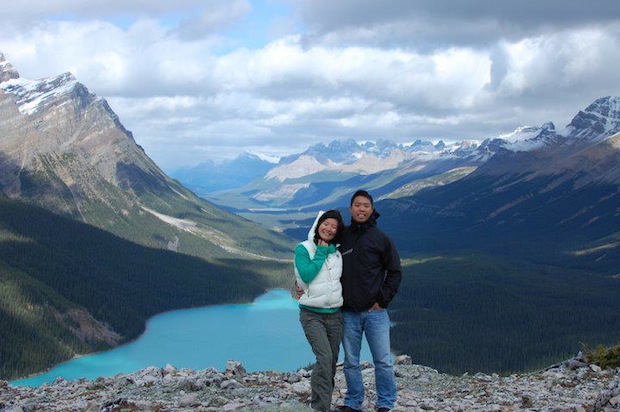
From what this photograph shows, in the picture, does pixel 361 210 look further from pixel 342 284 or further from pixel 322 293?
pixel 322 293

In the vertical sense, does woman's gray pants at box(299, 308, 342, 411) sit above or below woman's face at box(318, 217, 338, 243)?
below

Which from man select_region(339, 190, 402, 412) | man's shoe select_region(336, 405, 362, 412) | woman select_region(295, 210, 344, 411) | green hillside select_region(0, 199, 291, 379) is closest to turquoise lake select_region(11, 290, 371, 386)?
green hillside select_region(0, 199, 291, 379)

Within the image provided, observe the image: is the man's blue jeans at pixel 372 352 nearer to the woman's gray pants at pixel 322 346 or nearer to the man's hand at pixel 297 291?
the woman's gray pants at pixel 322 346

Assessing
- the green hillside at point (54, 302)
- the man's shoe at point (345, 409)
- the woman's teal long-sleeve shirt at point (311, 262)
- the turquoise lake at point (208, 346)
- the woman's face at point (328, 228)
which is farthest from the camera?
the green hillside at point (54, 302)

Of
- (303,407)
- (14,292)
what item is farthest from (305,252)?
(14,292)

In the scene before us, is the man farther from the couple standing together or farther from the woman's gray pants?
the woman's gray pants

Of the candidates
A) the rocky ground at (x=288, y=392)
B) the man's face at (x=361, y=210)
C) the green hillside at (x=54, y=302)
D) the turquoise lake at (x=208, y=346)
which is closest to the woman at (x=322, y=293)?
the man's face at (x=361, y=210)
